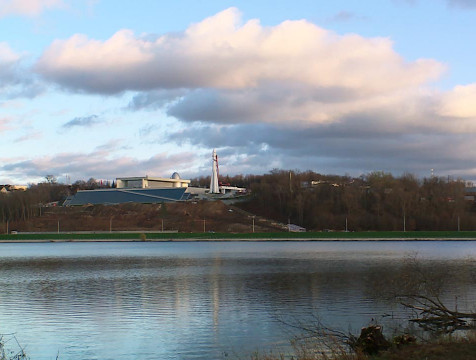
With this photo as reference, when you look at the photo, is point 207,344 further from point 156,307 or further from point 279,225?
point 279,225

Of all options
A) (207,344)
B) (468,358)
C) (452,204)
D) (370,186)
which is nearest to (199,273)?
(207,344)

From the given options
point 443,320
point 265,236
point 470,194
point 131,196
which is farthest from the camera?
point 131,196

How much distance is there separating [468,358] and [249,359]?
19.8ft

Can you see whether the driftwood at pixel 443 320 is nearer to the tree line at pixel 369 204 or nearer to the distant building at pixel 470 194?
the tree line at pixel 369 204

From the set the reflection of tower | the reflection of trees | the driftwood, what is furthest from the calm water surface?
the reflection of tower

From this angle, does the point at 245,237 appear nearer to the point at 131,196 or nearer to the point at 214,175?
the point at 214,175

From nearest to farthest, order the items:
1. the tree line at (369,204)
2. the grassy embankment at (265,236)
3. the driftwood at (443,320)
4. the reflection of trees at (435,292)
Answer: the driftwood at (443,320) → the reflection of trees at (435,292) → the grassy embankment at (265,236) → the tree line at (369,204)

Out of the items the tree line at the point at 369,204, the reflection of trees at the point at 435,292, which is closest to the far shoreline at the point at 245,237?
the tree line at the point at 369,204

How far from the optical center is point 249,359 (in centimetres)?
1700

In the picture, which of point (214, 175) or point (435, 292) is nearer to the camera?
point (435, 292)

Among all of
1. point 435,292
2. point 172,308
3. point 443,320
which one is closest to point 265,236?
point 172,308

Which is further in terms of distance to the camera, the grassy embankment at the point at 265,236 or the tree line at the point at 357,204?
the tree line at the point at 357,204

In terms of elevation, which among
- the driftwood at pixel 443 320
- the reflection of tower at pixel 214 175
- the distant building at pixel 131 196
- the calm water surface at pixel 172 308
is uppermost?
the reflection of tower at pixel 214 175

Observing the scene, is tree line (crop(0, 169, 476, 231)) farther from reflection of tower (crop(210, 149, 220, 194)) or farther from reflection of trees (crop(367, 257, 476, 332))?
reflection of trees (crop(367, 257, 476, 332))
